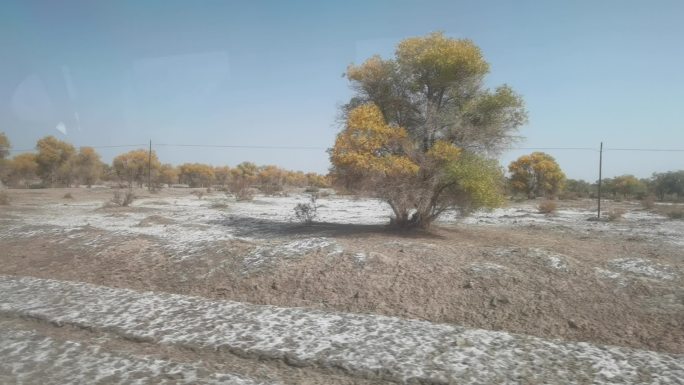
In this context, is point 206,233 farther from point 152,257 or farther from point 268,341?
point 268,341

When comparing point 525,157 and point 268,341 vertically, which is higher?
point 525,157

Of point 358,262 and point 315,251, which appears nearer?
point 358,262

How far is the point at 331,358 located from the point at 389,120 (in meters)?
11.0

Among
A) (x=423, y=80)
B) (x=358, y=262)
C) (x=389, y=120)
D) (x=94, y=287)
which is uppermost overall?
(x=423, y=80)

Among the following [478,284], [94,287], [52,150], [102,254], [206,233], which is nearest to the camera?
[478,284]

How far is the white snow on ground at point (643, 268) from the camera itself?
8930 mm

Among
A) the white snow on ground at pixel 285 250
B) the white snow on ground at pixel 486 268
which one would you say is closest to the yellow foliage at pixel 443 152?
the white snow on ground at pixel 285 250

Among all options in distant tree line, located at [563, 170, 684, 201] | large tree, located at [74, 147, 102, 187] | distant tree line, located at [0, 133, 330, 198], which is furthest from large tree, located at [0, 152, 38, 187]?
distant tree line, located at [563, 170, 684, 201]

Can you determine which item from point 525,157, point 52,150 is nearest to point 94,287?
point 525,157

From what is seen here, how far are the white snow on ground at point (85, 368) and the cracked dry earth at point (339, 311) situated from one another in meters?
0.03

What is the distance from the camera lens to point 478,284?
8.34 metres

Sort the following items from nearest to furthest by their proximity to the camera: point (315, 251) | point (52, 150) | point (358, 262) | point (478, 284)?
point (478, 284)
point (358, 262)
point (315, 251)
point (52, 150)

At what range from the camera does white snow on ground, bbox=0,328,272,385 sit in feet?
16.0

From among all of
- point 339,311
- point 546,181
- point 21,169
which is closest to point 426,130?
point 339,311
